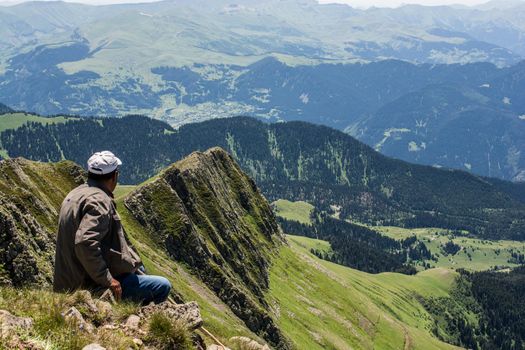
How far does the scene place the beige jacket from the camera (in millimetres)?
18953

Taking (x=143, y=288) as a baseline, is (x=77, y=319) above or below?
above

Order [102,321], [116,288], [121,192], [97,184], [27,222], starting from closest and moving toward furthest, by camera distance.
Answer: [102,321]
[116,288]
[97,184]
[27,222]
[121,192]

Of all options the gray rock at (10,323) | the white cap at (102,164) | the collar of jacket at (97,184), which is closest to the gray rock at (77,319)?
the gray rock at (10,323)

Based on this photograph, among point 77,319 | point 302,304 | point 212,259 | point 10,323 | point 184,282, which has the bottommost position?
point 302,304

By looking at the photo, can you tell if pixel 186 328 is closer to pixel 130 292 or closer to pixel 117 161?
pixel 130 292

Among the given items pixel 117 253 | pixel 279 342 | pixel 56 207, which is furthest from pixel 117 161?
pixel 279 342

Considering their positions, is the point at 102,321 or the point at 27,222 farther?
the point at 27,222

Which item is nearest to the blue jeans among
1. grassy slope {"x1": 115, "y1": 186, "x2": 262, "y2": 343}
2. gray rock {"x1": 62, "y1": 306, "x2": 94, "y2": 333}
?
gray rock {"x1": 62, "y1": 306, "x2": 94, "y2": 333}

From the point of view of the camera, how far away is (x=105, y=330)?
59.0 ft

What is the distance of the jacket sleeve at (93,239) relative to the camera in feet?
61.7

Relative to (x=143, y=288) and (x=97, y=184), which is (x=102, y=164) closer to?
(x=97, y=184)

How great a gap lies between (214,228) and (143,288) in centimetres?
10365

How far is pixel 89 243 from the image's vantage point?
18828mm

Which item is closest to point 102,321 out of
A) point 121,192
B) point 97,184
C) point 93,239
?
point 93,239
